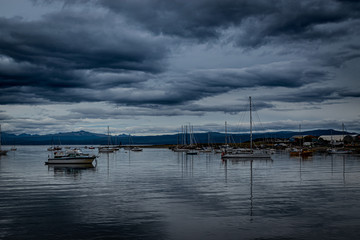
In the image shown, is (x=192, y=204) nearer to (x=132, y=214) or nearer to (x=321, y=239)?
(x=132, y=214)

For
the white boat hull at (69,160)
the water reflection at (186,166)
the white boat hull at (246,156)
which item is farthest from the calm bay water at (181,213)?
the white boat hull at (246,156)

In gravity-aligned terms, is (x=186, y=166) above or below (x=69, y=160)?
below

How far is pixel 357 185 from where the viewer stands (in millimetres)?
39250

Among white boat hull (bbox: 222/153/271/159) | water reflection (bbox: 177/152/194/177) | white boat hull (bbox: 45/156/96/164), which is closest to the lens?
water reflection (bbox: 177/152/194/177)

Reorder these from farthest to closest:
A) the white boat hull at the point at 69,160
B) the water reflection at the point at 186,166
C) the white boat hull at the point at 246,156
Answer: the white boat hull at the point at 246,156, the white boat hull at the point at 69,160, the water reflection at the point at 186,166

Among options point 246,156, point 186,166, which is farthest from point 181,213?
point 246,156

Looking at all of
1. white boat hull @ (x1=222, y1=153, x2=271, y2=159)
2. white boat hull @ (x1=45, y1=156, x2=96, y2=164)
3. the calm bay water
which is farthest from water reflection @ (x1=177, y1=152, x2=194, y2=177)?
white boat hull @ (x1=45, y1=156, x2=96, y2=164)

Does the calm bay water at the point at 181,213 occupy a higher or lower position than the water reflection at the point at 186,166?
higher

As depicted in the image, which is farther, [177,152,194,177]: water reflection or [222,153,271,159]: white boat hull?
[222,153,271,159]: white boat hull

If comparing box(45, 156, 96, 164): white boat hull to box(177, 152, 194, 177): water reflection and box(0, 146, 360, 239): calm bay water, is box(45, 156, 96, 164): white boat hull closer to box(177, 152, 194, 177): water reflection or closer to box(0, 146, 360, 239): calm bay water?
box(177, 152, 194, 177): water reflection

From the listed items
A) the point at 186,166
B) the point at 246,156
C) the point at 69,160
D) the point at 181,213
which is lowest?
the point at 186,166

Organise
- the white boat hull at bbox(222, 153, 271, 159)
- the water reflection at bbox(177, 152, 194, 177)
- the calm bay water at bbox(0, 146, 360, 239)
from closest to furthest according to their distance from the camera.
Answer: the calm bay water at bbox(0, 146, 360, 239), the water reflection at bbox(177, 152, 194, 177), the white boat hull at bbox(222, 153, 271, 159)

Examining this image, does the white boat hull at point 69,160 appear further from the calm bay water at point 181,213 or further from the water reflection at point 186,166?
the calm bay water at point 181,213

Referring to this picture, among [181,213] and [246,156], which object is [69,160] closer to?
[246,156]
